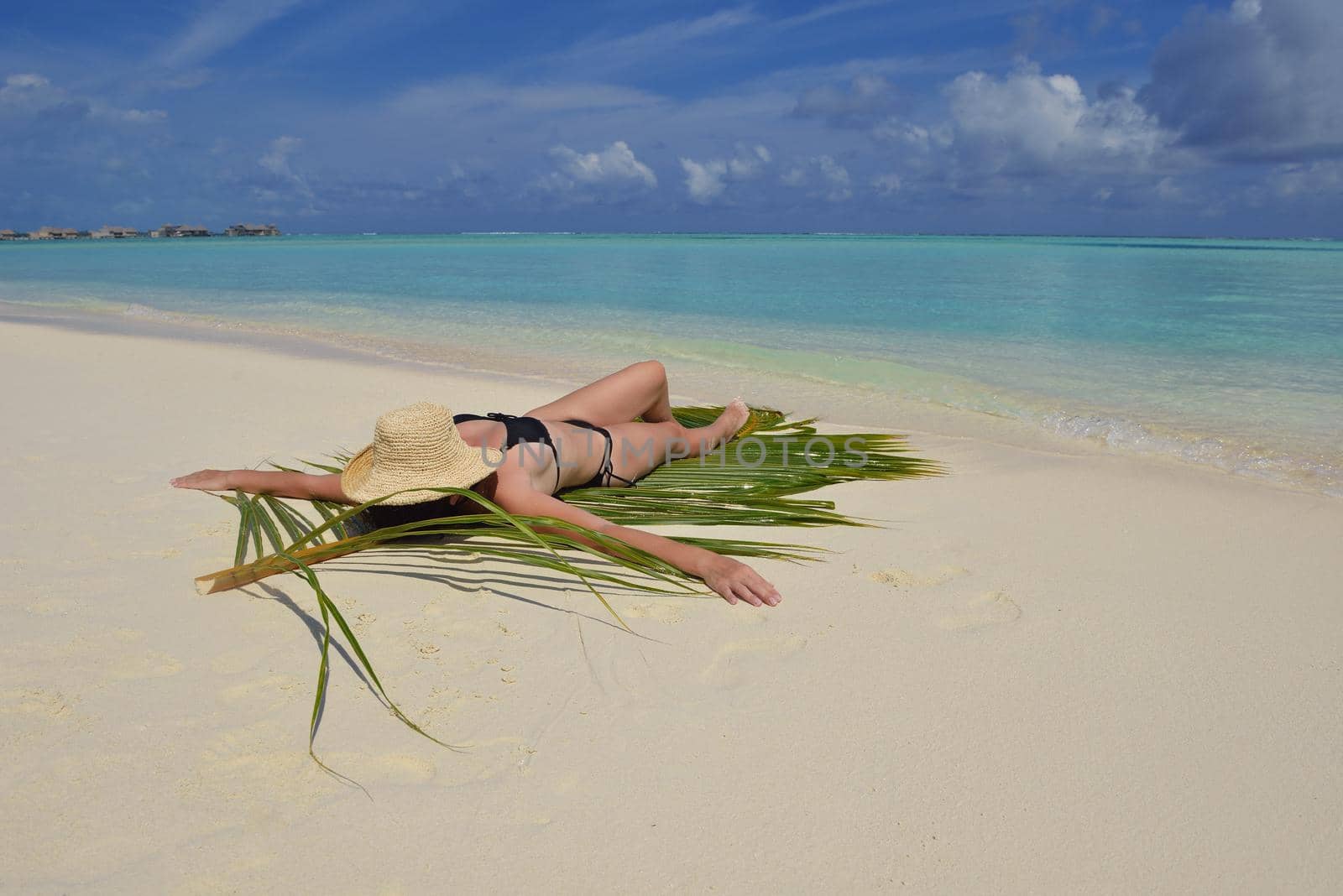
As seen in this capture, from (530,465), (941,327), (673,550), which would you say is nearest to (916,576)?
(673,550)

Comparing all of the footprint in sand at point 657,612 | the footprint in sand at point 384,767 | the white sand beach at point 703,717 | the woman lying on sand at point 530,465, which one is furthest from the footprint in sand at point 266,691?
the footprint in sand at point 657,612

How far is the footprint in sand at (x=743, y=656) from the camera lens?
185cm

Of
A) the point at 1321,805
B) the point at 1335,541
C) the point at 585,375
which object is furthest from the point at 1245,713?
the point at 585,375

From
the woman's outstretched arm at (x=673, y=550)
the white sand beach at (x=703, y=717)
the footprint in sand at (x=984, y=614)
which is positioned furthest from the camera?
the woman's outstretched arm at (x=673, y=550)

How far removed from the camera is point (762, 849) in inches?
53.7

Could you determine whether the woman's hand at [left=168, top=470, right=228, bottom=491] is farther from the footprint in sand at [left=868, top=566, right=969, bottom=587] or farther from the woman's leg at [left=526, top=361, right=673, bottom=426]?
the footprint in sand at [left=868, top=566, right=969, bottom=587]

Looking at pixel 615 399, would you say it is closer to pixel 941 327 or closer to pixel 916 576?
pixel 916 576

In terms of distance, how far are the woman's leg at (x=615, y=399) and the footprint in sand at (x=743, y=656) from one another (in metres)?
1.38

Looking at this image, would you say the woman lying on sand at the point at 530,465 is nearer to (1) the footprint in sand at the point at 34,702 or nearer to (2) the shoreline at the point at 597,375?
(1) the footprint in sand at the point at 34,702

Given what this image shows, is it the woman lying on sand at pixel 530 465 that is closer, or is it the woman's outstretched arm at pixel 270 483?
the woman lying on sand at pixel 530 465

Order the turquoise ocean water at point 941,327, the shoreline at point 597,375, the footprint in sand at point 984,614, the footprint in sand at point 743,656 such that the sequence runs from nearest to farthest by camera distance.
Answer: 1. the footprint in sand at point 743,656
2. the footprint in sand at point 984,614
3. the shoreline at point 597,375
4. the turquoise ocean water at point 941,327

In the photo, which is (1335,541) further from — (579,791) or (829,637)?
(579,791)

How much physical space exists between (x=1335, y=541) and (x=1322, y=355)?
18.9 feet

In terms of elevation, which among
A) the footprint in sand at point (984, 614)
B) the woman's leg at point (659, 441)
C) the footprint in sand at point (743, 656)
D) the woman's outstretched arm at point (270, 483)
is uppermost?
the woman's leg at point (659, 441)
